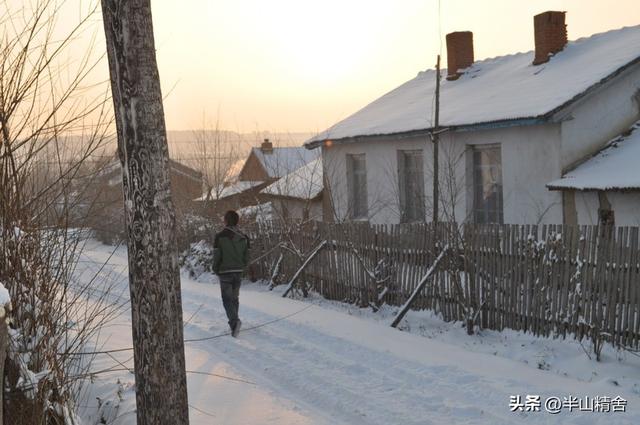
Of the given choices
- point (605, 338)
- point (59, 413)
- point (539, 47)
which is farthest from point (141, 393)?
point (539, 47)

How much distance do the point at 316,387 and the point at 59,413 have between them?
314 centimetres

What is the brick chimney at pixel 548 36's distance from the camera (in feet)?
57.9

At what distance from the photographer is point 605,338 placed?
8305 mm

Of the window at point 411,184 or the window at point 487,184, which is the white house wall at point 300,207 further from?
the window at point 487,184

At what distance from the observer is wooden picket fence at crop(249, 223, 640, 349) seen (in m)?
8.20

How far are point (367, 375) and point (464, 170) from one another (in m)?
10.0

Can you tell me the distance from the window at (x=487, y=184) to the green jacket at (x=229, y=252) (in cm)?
803

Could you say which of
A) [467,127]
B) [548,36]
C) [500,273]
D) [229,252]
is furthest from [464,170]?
[229,252]

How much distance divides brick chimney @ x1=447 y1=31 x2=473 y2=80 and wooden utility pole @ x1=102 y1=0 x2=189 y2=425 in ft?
60.6

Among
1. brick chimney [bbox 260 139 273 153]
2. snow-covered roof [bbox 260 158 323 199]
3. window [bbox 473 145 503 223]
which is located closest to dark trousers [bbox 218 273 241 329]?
window [bbox 473 145 503 223]

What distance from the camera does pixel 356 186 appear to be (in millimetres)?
21531

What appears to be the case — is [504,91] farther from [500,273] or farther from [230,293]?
[230,293]

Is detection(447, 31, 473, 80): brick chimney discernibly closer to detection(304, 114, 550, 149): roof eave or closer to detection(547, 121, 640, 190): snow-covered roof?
detection(304, 114, 550, 149): roof eave

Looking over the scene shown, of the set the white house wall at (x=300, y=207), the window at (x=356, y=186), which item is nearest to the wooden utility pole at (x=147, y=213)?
the window at (x=356, y=186)
